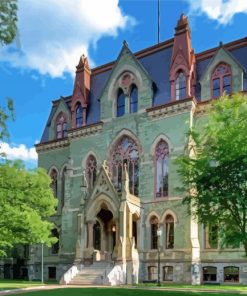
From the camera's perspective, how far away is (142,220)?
36812 mm

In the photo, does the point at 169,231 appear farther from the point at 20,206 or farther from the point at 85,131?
the point at 85,131

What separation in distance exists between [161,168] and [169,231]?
16.3ft

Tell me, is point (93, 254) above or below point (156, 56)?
below

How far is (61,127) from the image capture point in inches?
1859

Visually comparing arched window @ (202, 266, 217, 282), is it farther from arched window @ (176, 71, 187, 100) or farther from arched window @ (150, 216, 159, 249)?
arched window @ (176, 71, 187, 100)

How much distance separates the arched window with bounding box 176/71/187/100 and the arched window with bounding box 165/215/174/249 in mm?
9586

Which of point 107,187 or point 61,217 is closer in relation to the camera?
point 107,187

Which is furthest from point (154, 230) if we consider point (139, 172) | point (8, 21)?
point (8, 21)

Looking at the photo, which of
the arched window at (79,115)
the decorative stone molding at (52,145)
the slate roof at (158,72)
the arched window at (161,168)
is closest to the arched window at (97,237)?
the arched window at (161,168)

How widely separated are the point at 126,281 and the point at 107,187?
7.28m

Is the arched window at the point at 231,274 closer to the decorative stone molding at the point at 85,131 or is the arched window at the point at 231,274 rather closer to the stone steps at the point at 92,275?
the stone steps at the point at 92,275

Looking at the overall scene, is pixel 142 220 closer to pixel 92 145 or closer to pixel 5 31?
pixel 92 145

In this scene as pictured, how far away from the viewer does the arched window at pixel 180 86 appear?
3731 cm

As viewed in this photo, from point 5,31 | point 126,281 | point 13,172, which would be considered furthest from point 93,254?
point 5,31
